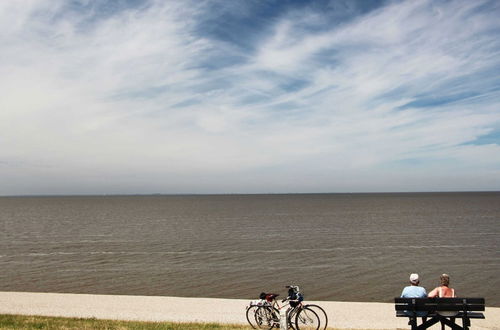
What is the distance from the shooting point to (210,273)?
3275cm

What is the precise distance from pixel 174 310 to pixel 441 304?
13.0 m

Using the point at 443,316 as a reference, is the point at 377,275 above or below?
below

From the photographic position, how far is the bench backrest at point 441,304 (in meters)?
10.6

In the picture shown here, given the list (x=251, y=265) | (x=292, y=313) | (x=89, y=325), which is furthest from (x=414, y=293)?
(x=251, y=265)

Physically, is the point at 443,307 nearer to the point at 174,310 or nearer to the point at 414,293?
the point at 414,293

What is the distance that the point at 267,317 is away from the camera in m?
14.3

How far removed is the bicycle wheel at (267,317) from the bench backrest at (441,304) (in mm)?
4353

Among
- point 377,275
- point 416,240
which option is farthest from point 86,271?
point 416,240

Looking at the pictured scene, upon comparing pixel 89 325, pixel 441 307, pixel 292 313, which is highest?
pixel 441 307

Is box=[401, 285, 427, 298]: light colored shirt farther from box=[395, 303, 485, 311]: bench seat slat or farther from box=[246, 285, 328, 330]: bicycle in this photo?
box=[246, 285, 328, 330]: bicycle

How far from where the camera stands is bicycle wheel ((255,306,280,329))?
14085 millimetres

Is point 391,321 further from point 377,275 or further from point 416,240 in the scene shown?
point 416,240

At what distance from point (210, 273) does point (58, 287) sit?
34.4 ft

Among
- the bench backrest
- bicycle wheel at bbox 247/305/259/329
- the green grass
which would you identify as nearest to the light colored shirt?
the bench backrest
